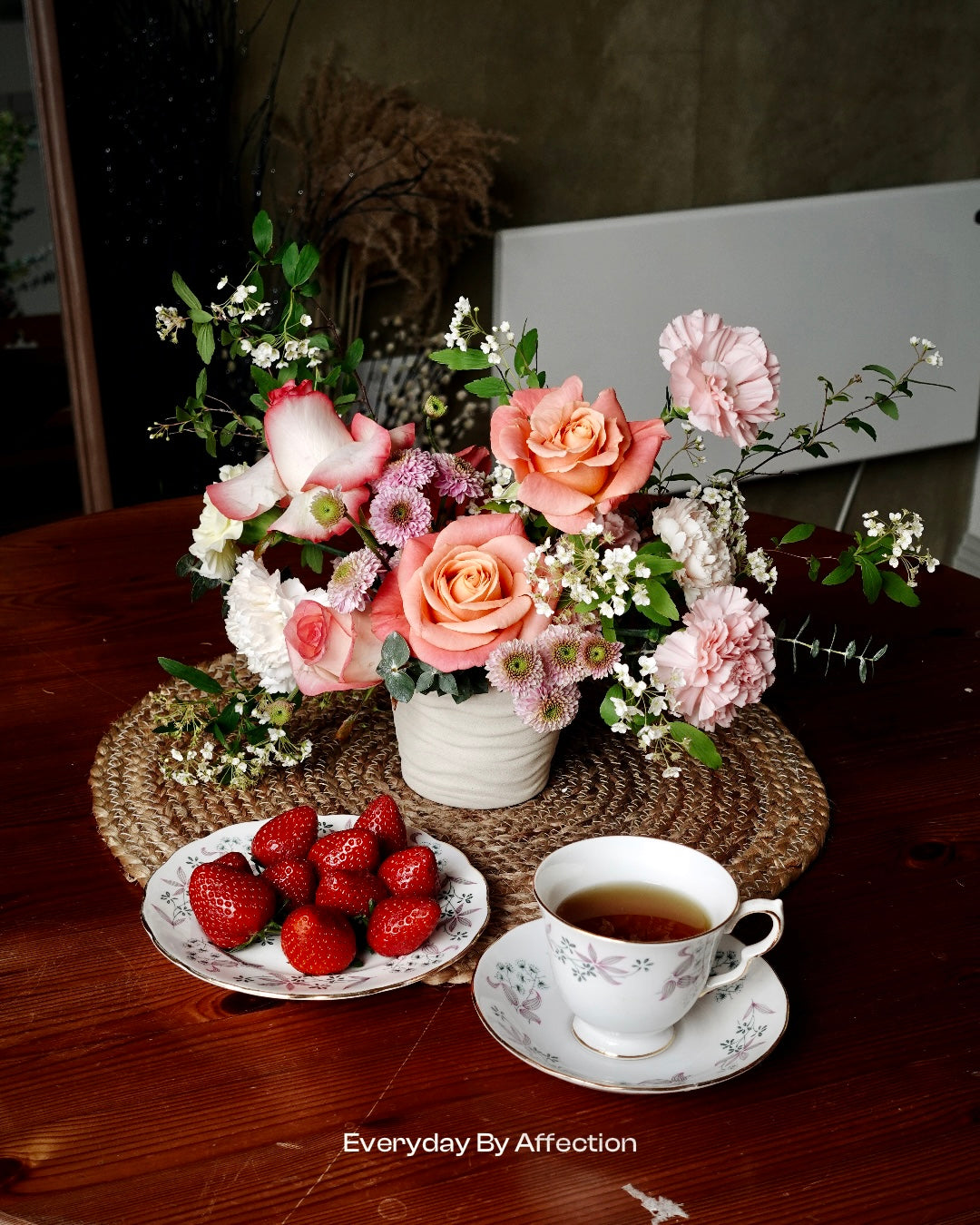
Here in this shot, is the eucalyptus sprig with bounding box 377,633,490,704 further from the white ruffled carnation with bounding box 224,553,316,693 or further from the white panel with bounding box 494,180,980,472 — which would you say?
the white panel with bounding box 494,180,980,472

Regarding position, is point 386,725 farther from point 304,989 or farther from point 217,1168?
point 217,1168

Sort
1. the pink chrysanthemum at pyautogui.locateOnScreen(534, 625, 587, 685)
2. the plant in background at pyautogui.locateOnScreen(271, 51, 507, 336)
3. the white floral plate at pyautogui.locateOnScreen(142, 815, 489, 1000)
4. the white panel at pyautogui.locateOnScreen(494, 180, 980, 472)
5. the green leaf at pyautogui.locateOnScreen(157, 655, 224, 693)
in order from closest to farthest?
the white floral plate at pyautogui.locateOnScreen(142, 815, 489, 1000)
the pink chrysanthemum at pyautogui.locateOnScreen(534, 625, 587, 685)
the green leaf at pyautogui.locateOnScreen(157, 655, 224, 693)
the plant in background at pyautogui.locateOnScreen(271, 51, 507, 336)
the white panel at pyautogui.locateOnScreen(494, 180, 980, 472)

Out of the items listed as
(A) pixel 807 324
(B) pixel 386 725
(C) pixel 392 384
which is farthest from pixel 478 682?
(A) pixel 807 324

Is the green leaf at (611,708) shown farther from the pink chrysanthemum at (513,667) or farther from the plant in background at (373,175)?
the plant in background at (373,175)

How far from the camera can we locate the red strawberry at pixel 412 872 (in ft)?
2.66

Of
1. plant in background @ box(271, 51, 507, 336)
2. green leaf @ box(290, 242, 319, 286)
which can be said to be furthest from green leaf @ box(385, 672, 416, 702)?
plant in background @ box(271, 51, 507, 336)

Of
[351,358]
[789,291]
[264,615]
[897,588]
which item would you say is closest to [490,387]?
[351,358]

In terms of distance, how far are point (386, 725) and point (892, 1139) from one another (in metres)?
0.56

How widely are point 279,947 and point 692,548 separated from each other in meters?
0.39

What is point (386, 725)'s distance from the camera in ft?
3.60

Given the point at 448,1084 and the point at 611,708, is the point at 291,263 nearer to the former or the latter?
the point at 611,708

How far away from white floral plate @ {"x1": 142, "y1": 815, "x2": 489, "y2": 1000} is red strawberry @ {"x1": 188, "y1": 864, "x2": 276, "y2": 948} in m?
0.01

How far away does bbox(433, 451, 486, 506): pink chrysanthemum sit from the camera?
91 centimetres

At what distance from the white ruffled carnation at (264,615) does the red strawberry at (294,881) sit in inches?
6.4
